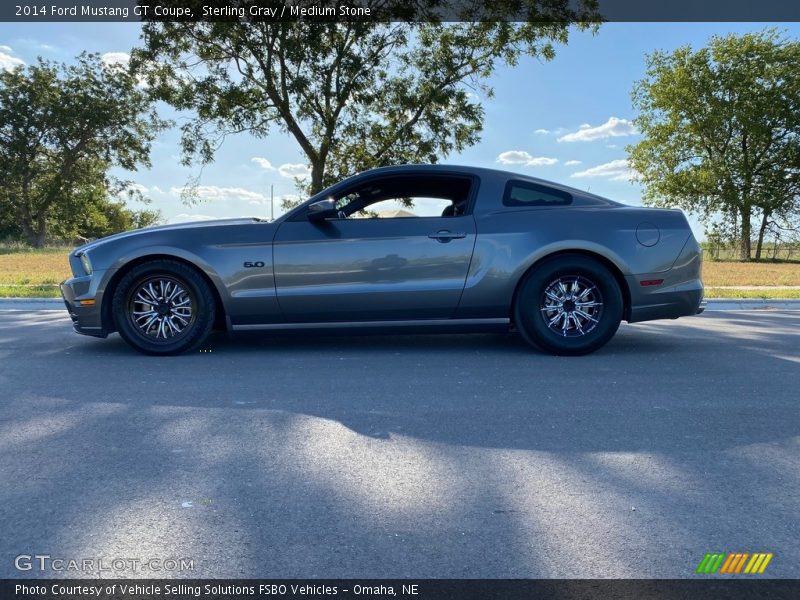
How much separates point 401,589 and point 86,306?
4.46 meters

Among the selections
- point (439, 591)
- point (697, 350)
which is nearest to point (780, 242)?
point (697, 350)

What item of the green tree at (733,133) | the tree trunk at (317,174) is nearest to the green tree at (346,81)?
the tree trunk at (317,174)

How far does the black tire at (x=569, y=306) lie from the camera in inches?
218

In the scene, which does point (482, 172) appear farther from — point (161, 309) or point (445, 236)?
A: point (161, 309)

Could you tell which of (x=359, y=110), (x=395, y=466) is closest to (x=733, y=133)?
(x=359, y=110)

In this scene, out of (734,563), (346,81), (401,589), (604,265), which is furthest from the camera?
(346,81)

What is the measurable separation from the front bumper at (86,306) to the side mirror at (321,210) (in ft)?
6.18

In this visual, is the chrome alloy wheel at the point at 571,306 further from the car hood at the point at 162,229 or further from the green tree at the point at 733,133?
the green tree at the point at 733,133

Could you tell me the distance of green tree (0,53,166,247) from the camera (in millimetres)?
39312

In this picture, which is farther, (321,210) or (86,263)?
(86,263)

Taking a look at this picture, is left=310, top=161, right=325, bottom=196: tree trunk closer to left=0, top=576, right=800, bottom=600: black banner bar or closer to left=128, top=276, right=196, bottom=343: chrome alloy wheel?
left=128, top=276, right=196, bottom=343: chrome alloy wheel

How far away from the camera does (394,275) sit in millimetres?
Result: 5500

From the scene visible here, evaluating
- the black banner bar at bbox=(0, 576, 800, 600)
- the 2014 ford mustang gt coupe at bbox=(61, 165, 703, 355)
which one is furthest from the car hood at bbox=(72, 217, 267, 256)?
the black banner bar at bbox=(0, 576, 800, 600)

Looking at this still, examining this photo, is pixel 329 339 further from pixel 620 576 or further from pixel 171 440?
pixel 620 576
